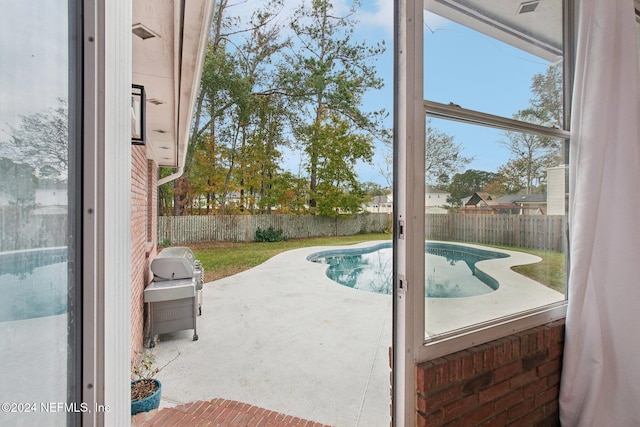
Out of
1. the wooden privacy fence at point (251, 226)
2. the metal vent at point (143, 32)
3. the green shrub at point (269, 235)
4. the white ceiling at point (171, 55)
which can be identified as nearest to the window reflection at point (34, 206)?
the white ceiling at point (171, 55)

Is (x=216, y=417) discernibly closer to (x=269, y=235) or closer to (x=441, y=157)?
(x=441, y=157)

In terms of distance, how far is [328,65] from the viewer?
12492mm

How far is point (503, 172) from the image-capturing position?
1554 millimetres

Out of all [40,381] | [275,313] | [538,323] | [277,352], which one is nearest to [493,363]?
[538,323]

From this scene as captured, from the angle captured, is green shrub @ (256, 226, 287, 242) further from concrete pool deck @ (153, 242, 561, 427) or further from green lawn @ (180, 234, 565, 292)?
concrete pool deck @ (153, 242, 561, 427)

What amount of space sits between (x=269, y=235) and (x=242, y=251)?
178 centimetres

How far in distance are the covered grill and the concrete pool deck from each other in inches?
10.3

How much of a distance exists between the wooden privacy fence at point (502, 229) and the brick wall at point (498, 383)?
44 cm

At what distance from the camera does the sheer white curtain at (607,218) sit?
1506mm

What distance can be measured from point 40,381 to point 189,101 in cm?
275

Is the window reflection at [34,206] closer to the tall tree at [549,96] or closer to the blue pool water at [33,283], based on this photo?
the blue pool water at [33,283]

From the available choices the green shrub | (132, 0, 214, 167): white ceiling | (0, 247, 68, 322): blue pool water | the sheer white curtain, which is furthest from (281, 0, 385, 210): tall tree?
(0, 247, 68, 322): blue pool water

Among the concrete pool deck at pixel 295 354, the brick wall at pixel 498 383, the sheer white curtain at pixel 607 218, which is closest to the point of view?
the brick wall at pixel 498 383

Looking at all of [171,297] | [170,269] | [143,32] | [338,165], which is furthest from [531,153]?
[338,165]
